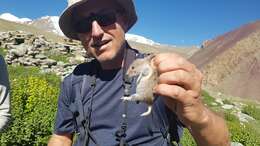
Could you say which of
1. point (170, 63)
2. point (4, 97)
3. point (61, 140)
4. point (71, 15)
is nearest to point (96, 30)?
point (71, 15)

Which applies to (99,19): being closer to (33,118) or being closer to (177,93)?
(177,93)

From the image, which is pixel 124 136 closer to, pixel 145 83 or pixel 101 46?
pixel 101 46

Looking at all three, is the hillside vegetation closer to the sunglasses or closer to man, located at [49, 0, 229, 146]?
man, located at [49, 0, 229, 146]

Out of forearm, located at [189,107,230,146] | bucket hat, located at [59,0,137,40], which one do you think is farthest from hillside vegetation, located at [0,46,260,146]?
forearm, located at [189,107,230,146]

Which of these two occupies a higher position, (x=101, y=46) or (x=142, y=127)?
(x=101, y=46)

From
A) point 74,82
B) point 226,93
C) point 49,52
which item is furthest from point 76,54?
point 74,82

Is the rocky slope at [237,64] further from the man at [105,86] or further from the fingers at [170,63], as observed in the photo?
the fingers at [170,63]
